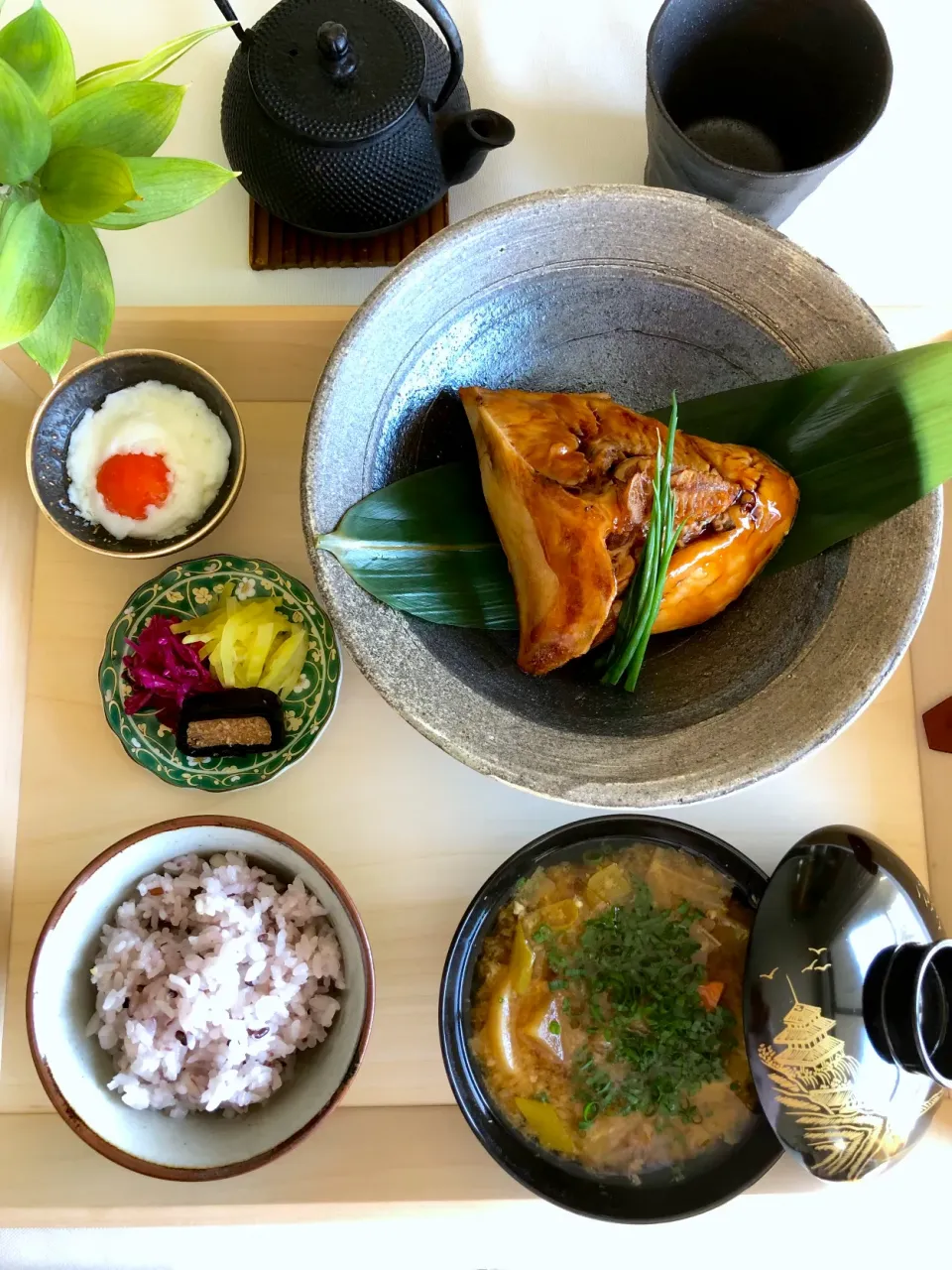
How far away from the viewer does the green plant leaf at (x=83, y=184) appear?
0.75 metres

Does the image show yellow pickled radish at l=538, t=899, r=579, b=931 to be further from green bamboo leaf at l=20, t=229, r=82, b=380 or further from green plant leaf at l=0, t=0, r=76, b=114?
green plant leaf at l=0, t=0, r=76, b=114

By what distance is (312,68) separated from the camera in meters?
1.04

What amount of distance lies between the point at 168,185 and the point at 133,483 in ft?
1.31

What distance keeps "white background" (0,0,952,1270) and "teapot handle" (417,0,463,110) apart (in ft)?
0.61

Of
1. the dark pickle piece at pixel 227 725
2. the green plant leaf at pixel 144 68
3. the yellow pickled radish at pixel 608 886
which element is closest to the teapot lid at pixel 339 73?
the green plant leaf at pixel 144 68

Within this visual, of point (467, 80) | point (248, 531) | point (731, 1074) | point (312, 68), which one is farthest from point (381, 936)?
point (467, 80)

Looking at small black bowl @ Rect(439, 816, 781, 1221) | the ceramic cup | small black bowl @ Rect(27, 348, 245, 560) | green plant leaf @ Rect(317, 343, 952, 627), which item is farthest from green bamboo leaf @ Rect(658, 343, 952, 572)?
small black bowl @ Rect(27, 348, 245, 560)

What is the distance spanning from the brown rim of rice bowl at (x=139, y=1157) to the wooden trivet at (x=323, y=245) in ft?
2.42

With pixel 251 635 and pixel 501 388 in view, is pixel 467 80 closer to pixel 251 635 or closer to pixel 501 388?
pixel 501 388

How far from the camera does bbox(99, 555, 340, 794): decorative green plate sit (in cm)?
116

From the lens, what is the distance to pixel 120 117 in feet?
2.68

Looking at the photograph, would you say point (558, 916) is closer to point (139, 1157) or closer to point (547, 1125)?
point (547, 1125)

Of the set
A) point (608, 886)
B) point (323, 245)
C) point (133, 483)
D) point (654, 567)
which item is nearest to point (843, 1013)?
point (608, 886)

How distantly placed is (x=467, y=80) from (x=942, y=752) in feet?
3.65
